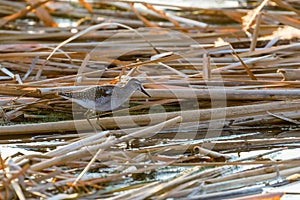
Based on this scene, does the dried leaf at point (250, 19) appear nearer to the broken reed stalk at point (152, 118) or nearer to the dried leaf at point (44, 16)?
the broken reed stalk at point (152, 118)

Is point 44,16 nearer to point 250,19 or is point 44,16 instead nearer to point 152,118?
point 250,19

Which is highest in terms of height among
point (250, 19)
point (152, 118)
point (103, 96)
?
point (250, 19)

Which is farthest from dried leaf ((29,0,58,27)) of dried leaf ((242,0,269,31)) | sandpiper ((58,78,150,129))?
sandpiper ((58,78,150,129))


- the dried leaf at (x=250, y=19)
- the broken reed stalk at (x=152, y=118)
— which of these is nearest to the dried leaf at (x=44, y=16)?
the dried leaf at (x=250, y=19)

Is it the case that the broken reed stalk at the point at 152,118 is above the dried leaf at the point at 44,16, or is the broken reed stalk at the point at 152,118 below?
below

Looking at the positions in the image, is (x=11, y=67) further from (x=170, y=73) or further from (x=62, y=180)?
(x=62, y=180)

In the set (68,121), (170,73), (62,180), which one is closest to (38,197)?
(62,180)

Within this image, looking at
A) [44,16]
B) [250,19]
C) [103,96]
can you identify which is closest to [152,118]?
→ [103,96]

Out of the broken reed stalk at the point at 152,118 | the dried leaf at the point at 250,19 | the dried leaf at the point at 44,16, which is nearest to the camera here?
the broken reed stalk at the point at 152,118
